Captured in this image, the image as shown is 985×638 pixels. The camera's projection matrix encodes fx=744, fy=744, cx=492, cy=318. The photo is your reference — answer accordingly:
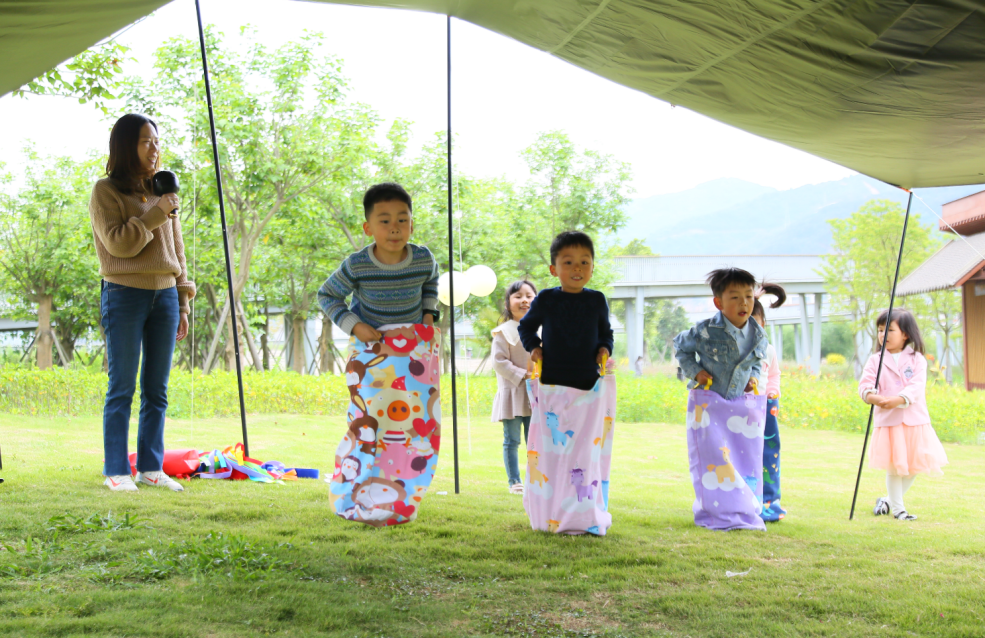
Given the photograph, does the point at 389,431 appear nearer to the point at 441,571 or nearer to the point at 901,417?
the point at 441,571

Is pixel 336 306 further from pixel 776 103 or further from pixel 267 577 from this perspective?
pixel 776 103

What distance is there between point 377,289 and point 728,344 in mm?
1483

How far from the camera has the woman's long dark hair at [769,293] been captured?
11.9 feet

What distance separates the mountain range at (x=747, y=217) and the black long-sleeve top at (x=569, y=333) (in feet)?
279

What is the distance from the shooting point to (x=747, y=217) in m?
117

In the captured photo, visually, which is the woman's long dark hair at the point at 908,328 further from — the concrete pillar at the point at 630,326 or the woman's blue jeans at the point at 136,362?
the concrete pillar at the point at 630,326

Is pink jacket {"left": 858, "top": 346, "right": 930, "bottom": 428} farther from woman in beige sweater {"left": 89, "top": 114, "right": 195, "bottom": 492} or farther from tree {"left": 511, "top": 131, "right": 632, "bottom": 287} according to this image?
tree {"left": 511, "top": 131, "right": 632, "bottom": 287}

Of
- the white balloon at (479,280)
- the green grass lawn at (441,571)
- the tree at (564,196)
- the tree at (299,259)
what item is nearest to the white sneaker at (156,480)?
the green grass lawn at (441,571)

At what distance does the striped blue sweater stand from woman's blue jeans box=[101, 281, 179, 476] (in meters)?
0.94

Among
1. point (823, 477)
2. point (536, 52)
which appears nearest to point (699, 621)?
point (536, 52)

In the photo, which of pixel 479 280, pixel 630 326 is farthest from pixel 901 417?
pixel 630 326

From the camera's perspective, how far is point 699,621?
181 cm

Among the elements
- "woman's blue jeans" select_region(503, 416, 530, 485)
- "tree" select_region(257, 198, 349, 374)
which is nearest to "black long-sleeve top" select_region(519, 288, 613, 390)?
"woman's blue jeans" select_region(503, 416, 530, 485)

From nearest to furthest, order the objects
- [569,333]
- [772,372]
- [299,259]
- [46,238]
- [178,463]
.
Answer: [569,333] → [178,463] → [772,372] → [46,238] → [299,259]
